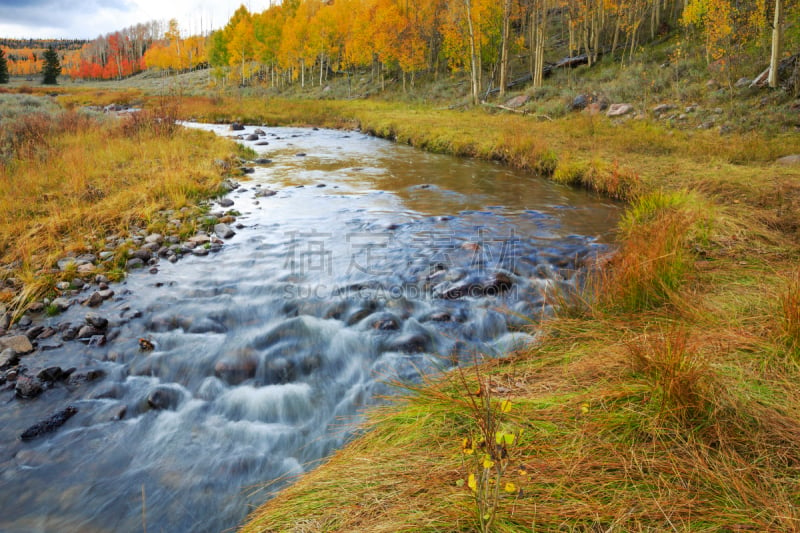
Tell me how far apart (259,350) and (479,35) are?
102 feet

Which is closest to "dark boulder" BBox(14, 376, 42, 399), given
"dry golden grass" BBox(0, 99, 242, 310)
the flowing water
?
the flowing water

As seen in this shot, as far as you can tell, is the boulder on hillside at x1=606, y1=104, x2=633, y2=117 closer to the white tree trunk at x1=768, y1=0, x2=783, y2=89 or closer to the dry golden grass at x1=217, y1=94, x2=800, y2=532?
the white tree trunk at x1=768, y1=0, x2=783, y2=89

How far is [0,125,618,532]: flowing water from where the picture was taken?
9.77ft

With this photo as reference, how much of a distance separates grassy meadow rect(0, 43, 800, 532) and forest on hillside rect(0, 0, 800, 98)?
1300cm

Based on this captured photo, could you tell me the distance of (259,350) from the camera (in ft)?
14.8

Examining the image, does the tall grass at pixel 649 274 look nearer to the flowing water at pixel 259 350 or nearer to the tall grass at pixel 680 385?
the flowing water at pixel 259 350

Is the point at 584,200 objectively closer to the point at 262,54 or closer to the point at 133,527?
the point at 133,527

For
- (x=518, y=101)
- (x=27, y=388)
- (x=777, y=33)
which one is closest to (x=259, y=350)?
(x=27, y=388)

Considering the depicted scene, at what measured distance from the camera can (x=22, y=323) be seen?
4.62 metres

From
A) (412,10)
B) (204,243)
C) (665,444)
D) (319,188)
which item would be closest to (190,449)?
(665,444)

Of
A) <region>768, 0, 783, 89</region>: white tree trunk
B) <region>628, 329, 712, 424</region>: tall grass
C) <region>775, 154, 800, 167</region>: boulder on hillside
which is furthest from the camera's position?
<region>768, 0, 783, 89</region>: white tree trunk

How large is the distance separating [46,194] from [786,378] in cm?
1043

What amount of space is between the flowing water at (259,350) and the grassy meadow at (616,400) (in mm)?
610

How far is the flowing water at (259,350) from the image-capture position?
2.98m
